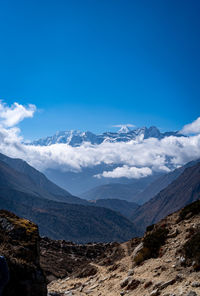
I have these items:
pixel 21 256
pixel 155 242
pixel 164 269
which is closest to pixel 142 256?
pixel 155 242

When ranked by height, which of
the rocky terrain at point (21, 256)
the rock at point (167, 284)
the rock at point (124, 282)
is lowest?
the rock at point (124, 282)

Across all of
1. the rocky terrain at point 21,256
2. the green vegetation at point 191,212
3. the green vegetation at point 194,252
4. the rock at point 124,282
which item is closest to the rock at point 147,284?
the green vegetation at point 194,252

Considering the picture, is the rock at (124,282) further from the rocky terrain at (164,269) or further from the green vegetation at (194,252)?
the green vegetation at (194,252)

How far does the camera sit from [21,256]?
19078 millimetres

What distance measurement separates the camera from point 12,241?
20828 millimetres

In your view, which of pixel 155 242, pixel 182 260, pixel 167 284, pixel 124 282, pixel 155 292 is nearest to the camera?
pixel 155 292

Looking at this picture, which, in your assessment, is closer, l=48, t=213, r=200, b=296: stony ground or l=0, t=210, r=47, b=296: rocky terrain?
l=0, t=210, r=47, b=296: rocky terrain

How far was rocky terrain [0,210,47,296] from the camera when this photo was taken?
1644 centimetres

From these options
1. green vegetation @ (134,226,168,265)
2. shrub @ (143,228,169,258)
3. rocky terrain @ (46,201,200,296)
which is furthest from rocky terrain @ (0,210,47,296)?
shrub @ (143,228,169,258)

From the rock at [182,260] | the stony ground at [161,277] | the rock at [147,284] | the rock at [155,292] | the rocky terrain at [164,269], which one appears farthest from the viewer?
the rock at [182,260]

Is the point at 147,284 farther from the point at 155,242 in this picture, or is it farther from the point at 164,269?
the point at 155,242

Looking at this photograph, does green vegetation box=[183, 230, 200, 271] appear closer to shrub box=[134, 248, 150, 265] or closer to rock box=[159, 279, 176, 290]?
rock box=[159, 279, 176, 290]

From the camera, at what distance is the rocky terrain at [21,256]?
647 inches

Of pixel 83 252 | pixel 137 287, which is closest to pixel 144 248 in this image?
pixel 137 287
